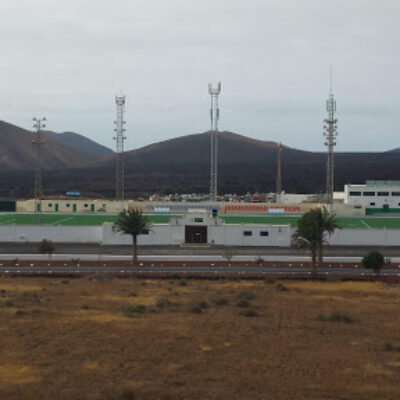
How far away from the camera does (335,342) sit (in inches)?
962

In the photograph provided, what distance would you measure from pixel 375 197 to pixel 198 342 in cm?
7185

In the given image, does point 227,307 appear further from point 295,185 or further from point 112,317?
point 295,185

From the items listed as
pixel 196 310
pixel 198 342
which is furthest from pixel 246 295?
pixel 198 342

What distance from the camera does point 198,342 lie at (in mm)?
24125

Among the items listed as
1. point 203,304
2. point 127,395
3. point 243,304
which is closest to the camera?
point 127,395

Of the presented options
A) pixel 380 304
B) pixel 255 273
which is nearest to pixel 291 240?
pixel 255 273

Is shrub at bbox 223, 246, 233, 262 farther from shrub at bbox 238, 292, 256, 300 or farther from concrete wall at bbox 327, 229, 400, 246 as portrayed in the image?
shrub at bbox 238, 292, 256, 300

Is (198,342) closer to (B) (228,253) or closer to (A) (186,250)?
(B) (228,253)

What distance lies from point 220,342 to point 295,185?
584 feet

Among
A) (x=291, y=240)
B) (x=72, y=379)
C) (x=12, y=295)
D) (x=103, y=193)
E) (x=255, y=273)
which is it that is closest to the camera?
(x=72, y=379)

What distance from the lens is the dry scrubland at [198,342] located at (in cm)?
1903

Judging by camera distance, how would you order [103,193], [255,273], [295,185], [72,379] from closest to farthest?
[72,379], [255,273], [103,193], [295,185]

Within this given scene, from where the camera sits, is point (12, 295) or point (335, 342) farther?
point (12, 295)

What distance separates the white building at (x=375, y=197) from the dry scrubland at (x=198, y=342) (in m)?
55.2
